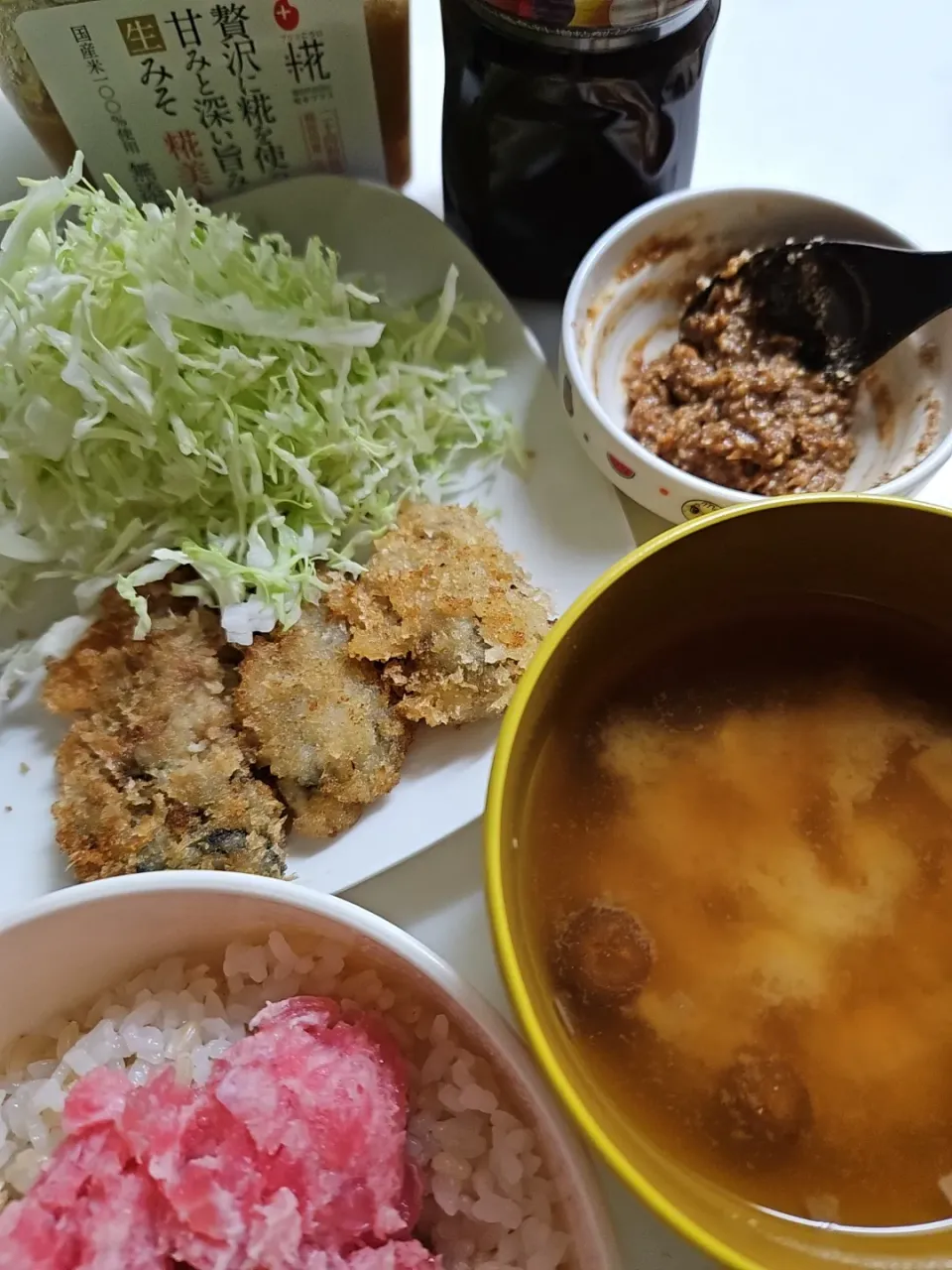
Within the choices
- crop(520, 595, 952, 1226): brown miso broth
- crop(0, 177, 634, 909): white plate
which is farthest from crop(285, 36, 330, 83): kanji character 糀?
crop(520, 595, 952, 1226): brown miso broth

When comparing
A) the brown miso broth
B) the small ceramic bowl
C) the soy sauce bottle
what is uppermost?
the soy sauce bottle

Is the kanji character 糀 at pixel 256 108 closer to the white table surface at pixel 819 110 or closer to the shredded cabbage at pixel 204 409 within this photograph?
the shredded cabbage at pixel 204 409

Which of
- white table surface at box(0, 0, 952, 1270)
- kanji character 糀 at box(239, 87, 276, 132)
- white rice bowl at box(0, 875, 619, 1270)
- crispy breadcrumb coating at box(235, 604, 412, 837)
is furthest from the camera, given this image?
white table surface at box(0, 0, 952, 1270)

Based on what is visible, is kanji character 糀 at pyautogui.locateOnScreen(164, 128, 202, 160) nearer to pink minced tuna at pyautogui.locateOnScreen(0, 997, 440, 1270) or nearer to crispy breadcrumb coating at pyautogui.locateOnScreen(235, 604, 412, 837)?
crispy breadcrumb coating at pyautogui.locateOnScreen(235, 604, 412, 837)

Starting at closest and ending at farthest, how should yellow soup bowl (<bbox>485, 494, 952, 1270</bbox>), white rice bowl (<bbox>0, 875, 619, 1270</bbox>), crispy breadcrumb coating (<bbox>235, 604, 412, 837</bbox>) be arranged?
yellow soup bowl (<bbox>485, 494, 952, 1270</bbox>)
white rice bowl (<bbox>0, 875, 619, 1270</bbox>)
crispy breadcrumb coating (<bbox>235, 604, 412, 837</bbox>)

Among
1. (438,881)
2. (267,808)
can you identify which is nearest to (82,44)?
(267,808)

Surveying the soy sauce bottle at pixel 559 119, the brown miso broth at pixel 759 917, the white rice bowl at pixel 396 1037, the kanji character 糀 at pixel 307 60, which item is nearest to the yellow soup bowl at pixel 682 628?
the brown miso broth at pixel 759 917

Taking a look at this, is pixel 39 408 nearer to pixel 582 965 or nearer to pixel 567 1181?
pixel 582 965
